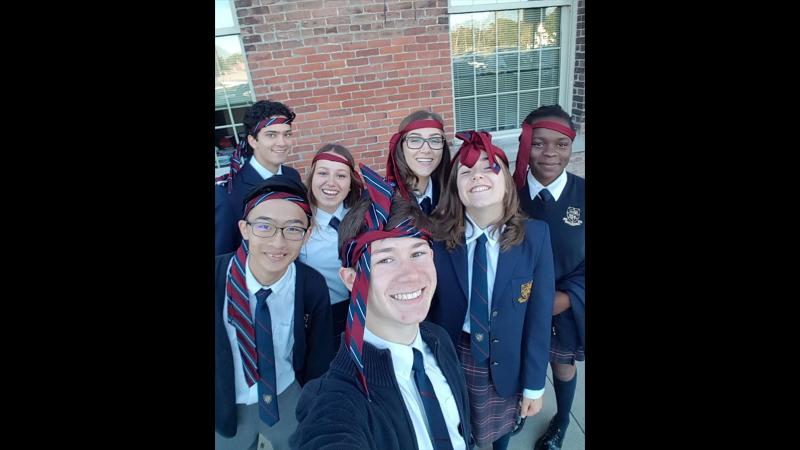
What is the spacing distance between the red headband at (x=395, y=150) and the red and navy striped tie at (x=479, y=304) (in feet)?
1.12

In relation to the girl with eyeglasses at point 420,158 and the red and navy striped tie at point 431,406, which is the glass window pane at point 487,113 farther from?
the red and navy striped tie at point 431,406

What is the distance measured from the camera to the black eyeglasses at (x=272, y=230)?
121 centimetres

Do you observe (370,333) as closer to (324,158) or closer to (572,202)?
(324,158)

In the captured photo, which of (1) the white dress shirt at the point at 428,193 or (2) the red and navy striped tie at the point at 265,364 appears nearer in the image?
(2) the red and navy striped tie at the point at 265,364

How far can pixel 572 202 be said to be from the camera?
1.46m

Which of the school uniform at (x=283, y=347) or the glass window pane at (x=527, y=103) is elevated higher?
the glass window pane at (x=527, y=103)

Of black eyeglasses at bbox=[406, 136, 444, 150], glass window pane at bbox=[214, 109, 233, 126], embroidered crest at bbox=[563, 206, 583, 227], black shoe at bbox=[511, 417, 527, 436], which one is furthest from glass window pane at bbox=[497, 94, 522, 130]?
black shoe at bbox=[511, 417, 527, 436]

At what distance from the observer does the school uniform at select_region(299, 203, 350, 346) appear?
1.39m

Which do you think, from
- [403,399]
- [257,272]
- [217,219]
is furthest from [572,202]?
[217,219]

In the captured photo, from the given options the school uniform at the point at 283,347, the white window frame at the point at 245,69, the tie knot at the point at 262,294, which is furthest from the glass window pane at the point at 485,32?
the tie knot at the point at 262,294

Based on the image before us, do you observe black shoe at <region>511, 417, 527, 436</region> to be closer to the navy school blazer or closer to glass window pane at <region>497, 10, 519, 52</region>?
the navy school blazer

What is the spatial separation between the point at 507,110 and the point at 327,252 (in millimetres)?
950
